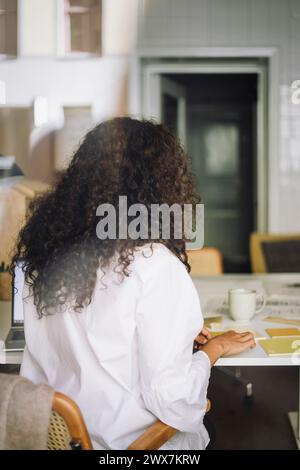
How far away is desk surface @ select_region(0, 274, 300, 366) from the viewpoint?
138 centimetres

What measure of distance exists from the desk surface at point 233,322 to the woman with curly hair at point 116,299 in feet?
0.56

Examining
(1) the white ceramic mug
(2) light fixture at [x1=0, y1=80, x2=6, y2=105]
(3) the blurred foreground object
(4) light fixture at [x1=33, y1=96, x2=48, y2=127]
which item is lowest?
(1) the white ceramic mug

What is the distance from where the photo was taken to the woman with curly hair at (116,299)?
44.6 inches

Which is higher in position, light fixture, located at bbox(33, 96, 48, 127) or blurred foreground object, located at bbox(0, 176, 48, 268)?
light fixture, located at bbox(33, 96, 48, 127)

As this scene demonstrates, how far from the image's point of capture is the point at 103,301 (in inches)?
45.7

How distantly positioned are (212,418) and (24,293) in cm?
138

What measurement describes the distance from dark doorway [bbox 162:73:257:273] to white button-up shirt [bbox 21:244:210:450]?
204 inches

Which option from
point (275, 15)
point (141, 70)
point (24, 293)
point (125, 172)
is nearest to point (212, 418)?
point (24, 293)

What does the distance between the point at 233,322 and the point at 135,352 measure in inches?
23.2

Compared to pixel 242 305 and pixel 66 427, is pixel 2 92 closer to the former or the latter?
pixel 242 305

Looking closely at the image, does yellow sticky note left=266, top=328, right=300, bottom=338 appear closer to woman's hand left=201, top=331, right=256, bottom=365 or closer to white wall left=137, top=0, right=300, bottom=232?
woman's hand left=201, top=331, right=256, bottom=365

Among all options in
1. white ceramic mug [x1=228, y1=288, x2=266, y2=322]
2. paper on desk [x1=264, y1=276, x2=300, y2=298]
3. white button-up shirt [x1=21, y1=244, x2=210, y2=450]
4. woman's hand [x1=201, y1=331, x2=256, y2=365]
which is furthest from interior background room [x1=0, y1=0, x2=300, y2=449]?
white button-up shirt [x1=21, y1=244, x2=210, y2=450]

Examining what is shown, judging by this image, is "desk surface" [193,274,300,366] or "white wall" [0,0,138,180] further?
"white wall" [0,0,138,180]
